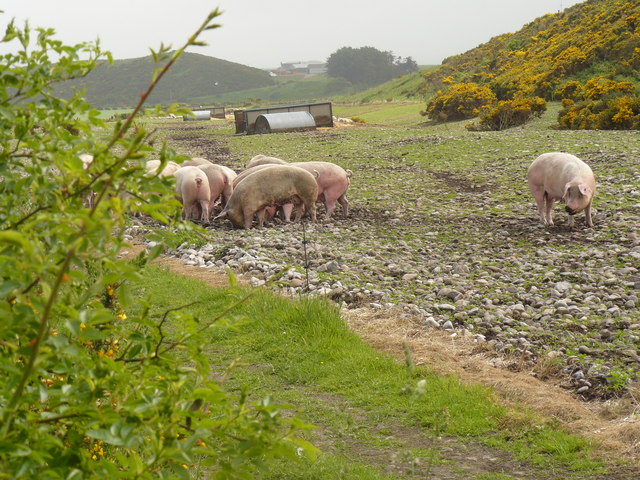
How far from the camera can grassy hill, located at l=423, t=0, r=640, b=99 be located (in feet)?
121

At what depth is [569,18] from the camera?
5509 centimetres

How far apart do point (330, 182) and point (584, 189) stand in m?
6.05

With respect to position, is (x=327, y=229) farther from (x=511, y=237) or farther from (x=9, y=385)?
(x=9, y=385)

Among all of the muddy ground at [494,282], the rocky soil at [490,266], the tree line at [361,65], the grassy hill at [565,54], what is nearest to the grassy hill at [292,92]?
the tree line at [361,65]

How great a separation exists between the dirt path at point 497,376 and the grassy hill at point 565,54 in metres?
28.0

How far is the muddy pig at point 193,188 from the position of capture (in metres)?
16.3

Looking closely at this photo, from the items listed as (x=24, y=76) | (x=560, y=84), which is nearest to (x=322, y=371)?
(x=24, y=76)

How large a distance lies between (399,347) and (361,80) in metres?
188

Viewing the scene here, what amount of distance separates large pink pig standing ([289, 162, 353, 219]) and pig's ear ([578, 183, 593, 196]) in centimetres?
561

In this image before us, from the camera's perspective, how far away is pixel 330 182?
16.8 meters

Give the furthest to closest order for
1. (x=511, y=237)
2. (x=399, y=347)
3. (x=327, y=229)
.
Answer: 1. (x=327, y=229)
2. (x=511, y=237)
3. (x=399, y=347)

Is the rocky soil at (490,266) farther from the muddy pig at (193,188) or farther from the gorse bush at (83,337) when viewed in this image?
the gorse bush at (83,337)

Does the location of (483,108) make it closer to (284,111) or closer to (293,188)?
(284,111)

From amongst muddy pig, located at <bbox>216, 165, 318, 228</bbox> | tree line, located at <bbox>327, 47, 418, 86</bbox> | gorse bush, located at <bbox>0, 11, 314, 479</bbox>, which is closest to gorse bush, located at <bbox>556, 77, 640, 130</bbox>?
muddy pig, located at <bbox>216, 165, 318, 228</bbox>
